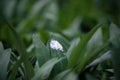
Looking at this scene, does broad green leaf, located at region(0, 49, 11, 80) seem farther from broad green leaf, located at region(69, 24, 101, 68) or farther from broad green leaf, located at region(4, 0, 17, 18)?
broad green leaf, located at region(4, 0, 17, 18)

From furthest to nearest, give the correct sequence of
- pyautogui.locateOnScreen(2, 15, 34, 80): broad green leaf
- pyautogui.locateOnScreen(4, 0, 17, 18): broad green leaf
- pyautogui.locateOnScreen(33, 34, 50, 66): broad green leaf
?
1. pyautogui.locateOnScreen(4, 0, 17, 18): broad green leaf
2. pyautogui.locateOnScreen(33, 34, 50, 66): broad green leaf
3. pyautogui.locateOnScreen(2, 15, 34, 80): broad green leaf

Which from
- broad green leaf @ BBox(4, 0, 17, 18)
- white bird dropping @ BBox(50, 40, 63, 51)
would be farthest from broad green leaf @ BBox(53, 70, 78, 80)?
broad green leaf @ BBox(4, 0, 17, 18)

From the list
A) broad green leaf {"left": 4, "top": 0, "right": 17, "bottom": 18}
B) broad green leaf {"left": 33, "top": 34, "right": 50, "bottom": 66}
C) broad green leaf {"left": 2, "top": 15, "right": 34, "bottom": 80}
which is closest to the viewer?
broad green leaf {"left": 2, "top": 15, "right": 34, "bottom": 80}

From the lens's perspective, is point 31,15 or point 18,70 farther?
point 31,15

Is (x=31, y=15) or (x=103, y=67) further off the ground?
(x=103, y=67)

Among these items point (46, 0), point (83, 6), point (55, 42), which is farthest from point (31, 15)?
point (55, 42)

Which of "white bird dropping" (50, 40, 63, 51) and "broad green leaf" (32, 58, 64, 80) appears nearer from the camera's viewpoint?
"broad green leaf" (32, 58, 64, 80)

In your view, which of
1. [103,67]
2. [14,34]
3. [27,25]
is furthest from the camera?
[27,25]

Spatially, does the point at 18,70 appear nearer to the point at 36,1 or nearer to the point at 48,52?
the point at 48,52

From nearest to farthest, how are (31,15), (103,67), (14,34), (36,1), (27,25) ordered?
(14,34)
(103,67)
(27,25)
(31,15)
(36,1)

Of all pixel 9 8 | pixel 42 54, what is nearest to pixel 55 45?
pixel 42 54

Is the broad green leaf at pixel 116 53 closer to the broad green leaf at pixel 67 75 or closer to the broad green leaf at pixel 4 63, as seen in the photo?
the broad green leaf at pixel 67 75
